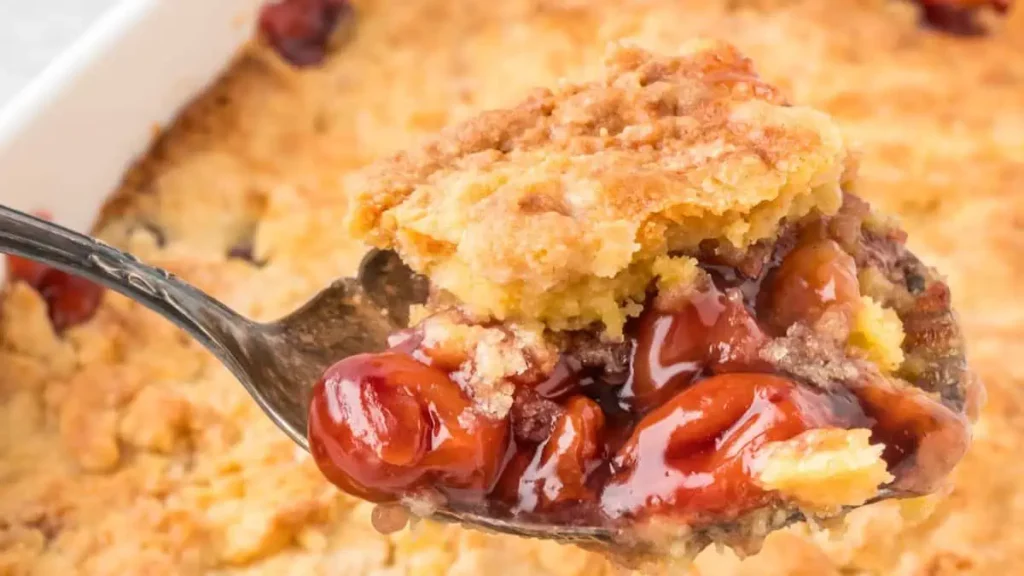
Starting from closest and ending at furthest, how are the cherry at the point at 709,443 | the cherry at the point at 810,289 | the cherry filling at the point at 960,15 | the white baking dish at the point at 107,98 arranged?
the cherry at the point at 709,443
the cherry at the point at 810,289
the white baking dish at the point at 107,98
the cherry filling at the point at 960,15

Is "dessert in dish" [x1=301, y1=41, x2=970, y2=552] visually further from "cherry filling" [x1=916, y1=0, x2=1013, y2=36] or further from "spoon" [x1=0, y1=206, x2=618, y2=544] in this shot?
"cherry filling" [x1=916, y1=0, x2=1013, y2=36]

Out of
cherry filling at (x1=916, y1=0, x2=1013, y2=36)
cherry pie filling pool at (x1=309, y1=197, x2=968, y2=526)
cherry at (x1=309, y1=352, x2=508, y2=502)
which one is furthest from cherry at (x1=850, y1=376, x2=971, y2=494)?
cherry filling at (x1=916, y1=0, x2=1013, y2=36)

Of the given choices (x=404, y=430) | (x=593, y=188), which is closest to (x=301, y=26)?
(x=593, y=188)

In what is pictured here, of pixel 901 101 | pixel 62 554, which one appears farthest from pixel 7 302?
pixel 901 101

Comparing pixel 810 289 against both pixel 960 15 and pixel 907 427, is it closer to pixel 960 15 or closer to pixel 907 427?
pixel 907 427

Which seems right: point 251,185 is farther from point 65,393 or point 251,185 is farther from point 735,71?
point 735,71

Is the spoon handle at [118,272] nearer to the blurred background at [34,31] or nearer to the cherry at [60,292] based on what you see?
the cherry at [60,292]

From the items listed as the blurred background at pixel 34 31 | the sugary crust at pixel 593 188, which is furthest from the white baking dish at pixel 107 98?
the sugary crust at pixel 593 188
